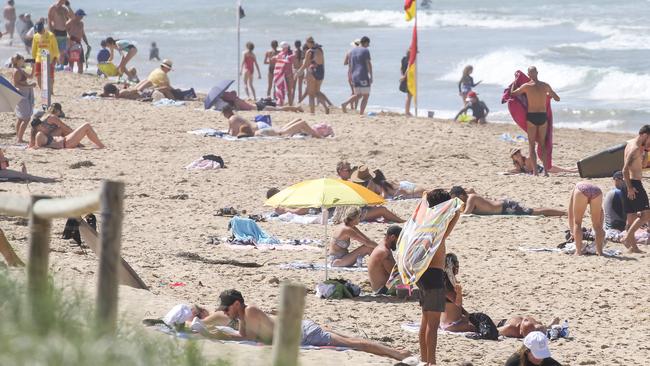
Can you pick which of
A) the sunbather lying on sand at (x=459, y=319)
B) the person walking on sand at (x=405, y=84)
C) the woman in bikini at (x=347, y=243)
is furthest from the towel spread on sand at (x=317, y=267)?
the person walking on sand at (x=405, y=84)

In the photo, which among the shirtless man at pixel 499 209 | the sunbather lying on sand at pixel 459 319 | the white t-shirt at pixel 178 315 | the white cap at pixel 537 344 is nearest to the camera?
the white cap at pixel 537 344

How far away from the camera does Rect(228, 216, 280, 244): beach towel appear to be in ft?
37.1

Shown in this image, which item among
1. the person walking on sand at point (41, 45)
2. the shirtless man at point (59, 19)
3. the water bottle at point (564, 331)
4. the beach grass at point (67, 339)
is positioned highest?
the shirtless man at point (59, 19)

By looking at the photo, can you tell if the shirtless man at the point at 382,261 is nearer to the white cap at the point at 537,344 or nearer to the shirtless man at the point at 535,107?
the white cap at the point at 537,344

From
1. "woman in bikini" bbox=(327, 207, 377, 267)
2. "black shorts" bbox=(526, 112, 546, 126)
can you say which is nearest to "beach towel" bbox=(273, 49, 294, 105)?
"black shorts" bbox=(526, 112, 546, 126)

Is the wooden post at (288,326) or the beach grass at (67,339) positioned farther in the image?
the wooden post at (288,326)

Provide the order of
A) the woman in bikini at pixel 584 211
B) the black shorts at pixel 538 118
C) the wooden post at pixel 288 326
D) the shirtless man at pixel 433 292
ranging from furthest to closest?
the black shorts at pixel 538 118, the woman in bikini at pixel 584 211, the shirtless man at pixel 433 292, the wooden post at pixel 288 326

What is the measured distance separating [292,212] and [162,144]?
443 cm

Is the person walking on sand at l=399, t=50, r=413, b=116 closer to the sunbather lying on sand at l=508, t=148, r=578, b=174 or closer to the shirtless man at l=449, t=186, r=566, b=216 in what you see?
the sunbather lying on sand at l=508, t=148, r=578, b=174

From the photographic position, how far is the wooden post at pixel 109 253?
15.8 ft

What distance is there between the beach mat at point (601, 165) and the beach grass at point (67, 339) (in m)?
9.90

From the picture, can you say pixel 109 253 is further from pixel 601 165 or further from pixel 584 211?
pixel 601 165

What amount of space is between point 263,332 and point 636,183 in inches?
195

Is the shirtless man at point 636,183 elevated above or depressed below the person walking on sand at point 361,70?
below
